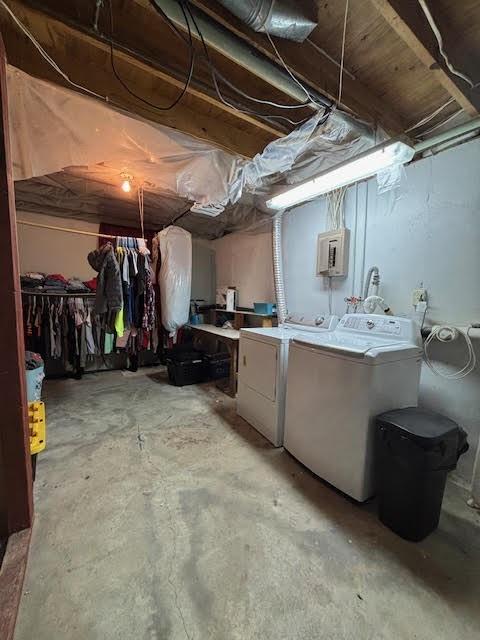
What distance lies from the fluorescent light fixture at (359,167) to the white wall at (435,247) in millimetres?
314

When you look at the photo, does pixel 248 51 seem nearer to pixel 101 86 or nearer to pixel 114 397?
pixel 101 86

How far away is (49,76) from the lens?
1415 mm

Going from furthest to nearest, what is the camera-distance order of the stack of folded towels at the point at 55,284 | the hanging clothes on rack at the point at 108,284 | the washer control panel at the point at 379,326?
the stack of folded towels at the point at 55,284 < the hanging clothes on rack at the point at 108,284 < the washer control panel at the point at 379,326

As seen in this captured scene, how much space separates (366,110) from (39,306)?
3.95m

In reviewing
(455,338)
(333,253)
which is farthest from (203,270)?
(455,338)

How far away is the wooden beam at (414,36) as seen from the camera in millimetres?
990

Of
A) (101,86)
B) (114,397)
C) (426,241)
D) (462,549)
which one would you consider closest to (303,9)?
(101,86)

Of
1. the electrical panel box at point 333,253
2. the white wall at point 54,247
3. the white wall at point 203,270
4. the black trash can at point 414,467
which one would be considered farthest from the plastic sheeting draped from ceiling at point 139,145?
the white wall at point 203,270

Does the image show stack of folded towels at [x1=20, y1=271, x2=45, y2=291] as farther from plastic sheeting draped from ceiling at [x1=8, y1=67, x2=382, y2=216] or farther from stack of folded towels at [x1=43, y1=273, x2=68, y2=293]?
plastic sheeting draped from ceiling at [x1=8, y1=67, x2=382, y2=216]

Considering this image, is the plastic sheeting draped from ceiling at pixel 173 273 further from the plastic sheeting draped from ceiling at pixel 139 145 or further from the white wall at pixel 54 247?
the white wall at pixel 54 247

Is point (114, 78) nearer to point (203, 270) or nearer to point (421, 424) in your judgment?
point (421, 424)

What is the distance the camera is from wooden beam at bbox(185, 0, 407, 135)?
114 centimetres

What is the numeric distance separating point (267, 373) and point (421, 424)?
1112 millimetres

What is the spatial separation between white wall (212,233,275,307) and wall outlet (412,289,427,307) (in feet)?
5.63
